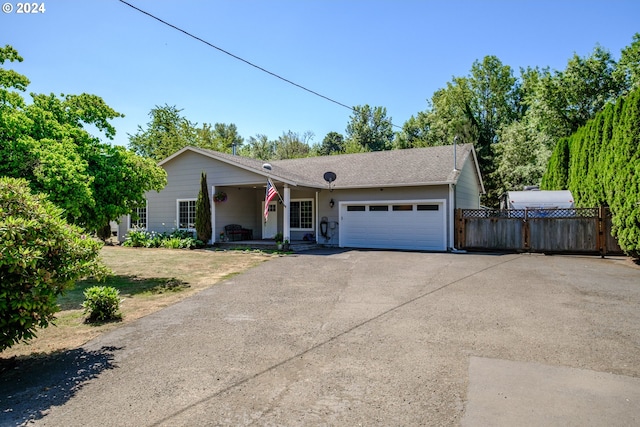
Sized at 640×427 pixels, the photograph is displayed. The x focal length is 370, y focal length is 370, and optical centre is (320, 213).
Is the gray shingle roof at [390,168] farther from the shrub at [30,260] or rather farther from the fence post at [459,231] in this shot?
the shrub at [30,260]

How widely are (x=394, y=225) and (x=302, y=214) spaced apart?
15.5 ft

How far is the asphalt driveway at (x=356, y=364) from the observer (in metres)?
3.05

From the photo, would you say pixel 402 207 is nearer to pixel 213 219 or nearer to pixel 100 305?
pixel 213 219

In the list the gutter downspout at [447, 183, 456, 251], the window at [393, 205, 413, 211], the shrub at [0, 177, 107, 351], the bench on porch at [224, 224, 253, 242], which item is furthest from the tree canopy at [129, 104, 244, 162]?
the shrub at [0, 177, 107, 351]

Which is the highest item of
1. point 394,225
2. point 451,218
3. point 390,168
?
point 390,168

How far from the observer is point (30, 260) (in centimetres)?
358

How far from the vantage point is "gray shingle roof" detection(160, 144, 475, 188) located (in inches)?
609

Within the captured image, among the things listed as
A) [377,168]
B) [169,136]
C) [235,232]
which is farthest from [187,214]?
[169,136]

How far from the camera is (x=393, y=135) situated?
149ft

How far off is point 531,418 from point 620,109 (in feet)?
41.9

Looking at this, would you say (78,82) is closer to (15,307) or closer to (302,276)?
(302,276)

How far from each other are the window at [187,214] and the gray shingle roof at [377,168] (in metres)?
2.26

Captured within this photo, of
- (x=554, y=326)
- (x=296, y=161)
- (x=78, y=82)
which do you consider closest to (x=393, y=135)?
(x=296, y=161)

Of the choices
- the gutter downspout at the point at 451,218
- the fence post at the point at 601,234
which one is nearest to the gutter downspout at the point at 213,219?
the gutter downspout at the point at 451,218
